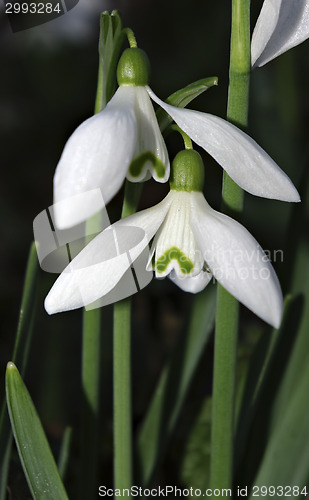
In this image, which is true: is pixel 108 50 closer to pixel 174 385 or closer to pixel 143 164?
pixel 143 164

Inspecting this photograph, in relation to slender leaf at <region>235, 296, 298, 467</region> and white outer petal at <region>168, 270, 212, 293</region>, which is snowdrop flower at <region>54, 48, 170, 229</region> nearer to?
white outer petal at <region>168, 270, 212, 293</region>

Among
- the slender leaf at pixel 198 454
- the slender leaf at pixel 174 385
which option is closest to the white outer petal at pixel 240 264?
the slender leaf at pixel 174 385

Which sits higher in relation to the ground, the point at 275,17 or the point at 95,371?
the point at 275,17

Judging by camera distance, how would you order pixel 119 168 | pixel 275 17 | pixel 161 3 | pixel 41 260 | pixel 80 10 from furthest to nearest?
pixel 161 3 → pixel 80 10 → pixel 41 260 → pixel 275 17 → pixel 119 168

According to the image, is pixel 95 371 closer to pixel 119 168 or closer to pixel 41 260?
pixel 41 260

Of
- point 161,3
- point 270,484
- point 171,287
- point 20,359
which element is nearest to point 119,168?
point 20,359

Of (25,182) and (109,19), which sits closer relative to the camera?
(109,19)

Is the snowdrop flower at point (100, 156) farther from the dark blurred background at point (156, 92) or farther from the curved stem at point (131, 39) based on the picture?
the dark blurred background at point (156, 92)
